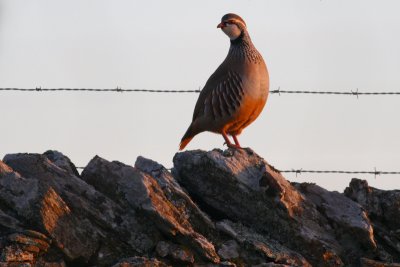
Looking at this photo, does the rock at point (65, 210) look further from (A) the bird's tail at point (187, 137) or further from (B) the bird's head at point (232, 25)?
(B) the bird's head at point (232, 25)

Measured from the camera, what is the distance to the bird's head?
12.8 m

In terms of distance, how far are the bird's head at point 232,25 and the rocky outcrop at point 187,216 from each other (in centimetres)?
248

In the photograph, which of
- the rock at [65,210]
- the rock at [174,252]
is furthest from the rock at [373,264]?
the rock at [65,210]

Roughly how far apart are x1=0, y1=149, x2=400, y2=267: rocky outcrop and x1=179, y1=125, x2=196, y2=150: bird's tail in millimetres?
2178

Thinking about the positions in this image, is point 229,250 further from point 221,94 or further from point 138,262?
point 221,94

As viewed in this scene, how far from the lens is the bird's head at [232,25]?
1279 centimetres

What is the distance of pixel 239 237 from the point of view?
9852 millimetres

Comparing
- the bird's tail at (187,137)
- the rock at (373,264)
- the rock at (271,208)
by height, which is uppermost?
the bird's tail at (187,137)

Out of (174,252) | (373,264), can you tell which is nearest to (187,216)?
(174,252)

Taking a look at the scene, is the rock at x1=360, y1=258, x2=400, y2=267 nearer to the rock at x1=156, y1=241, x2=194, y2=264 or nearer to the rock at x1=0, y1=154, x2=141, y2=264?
the rock at x1=156, y1=241, x2=194, y2=264

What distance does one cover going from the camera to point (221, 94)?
1224cm

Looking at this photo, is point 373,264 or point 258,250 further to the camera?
point 373,264

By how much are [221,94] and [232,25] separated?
3.63ft

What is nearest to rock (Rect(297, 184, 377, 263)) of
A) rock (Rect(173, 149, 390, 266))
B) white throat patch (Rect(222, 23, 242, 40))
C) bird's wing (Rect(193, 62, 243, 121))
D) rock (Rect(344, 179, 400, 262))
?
rock (Rect(173, 149, 390, 266))
